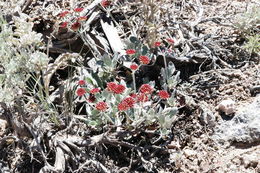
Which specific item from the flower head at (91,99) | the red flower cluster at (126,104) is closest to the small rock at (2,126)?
the flower head at (91,99)

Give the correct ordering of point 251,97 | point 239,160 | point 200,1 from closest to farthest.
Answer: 1. point 239,160
2. point 251,97
3. point 200,1

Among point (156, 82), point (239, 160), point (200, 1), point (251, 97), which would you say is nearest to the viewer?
point (239, 160)

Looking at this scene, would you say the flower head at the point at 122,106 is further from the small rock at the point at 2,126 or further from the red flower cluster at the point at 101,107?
the small rock at the point at 2,126

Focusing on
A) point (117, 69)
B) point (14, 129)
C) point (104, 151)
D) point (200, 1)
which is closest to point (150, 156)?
point (104, 151)

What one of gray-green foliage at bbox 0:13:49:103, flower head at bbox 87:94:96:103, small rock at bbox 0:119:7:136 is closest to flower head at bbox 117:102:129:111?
flower head at bbox 87:94:96:103

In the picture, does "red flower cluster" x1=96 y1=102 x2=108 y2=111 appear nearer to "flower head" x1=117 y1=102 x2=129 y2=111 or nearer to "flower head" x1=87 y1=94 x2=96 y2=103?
"flower head" x1=117 y1=102 x2=129 y2=111

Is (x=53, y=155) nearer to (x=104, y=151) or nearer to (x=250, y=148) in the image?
(x=104, y=151)

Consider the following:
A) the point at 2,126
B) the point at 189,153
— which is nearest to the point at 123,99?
the point at 189,153
